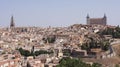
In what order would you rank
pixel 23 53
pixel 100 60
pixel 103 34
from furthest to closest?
pixel 103 34 → pixel 23 53 → pixel 100 60

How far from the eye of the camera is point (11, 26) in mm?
108125

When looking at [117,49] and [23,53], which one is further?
[117,49]

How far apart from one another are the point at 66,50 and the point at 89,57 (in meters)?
6.14

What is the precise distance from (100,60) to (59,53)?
585cm

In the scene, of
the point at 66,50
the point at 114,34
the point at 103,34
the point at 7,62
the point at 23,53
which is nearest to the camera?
the point at 7,62

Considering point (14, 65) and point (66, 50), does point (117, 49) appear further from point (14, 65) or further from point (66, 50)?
point (14, 65)

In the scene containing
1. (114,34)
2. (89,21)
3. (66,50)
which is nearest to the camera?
(66,50)

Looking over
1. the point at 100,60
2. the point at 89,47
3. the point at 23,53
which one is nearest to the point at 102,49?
the point at 89,47

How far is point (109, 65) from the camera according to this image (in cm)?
3541

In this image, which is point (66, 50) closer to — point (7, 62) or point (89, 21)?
point (7, 62)

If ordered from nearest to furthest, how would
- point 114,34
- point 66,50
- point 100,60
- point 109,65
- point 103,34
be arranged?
1. point 109,65
2. point 100,60
3. point 66,50
4. point 114,34
5. point 103,34

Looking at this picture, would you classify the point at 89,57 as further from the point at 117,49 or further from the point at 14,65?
the point at 14,65

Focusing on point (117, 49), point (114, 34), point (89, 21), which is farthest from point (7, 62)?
point (89, 21)

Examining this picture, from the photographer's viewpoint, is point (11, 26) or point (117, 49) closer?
point (117, 49)
